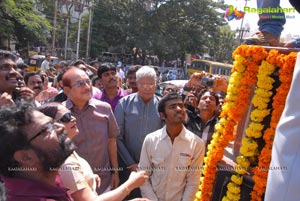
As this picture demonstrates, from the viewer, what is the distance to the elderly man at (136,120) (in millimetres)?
3650

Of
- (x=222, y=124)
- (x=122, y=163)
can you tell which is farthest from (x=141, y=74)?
(x=222, y=124)

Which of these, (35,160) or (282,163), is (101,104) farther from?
(282,163)

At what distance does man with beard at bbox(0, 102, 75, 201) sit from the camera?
5.59 ft

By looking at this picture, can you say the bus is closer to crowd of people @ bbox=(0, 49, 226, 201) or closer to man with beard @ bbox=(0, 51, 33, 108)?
crowd of people @ bbox=(0, 49, 226, 201)

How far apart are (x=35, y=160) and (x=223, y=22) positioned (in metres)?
36.1

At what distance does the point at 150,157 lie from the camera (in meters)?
3.06

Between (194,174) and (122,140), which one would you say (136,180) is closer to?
(194,174)

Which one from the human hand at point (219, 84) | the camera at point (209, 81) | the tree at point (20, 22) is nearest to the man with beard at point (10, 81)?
the camera at point (209, 81)

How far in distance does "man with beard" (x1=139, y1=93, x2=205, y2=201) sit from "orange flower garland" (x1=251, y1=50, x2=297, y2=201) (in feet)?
2.77

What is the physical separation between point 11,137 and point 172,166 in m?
1.59

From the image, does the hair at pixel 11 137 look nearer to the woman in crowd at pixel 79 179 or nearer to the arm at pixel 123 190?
the woman in crowd at pixel 79 179

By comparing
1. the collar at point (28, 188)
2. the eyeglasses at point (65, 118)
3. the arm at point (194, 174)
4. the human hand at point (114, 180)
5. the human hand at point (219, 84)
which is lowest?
the human hand at point (114, 180)

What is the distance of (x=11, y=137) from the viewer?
1742 millimetres

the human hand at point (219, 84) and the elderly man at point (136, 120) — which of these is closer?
the elderly man at point (136, 120)
